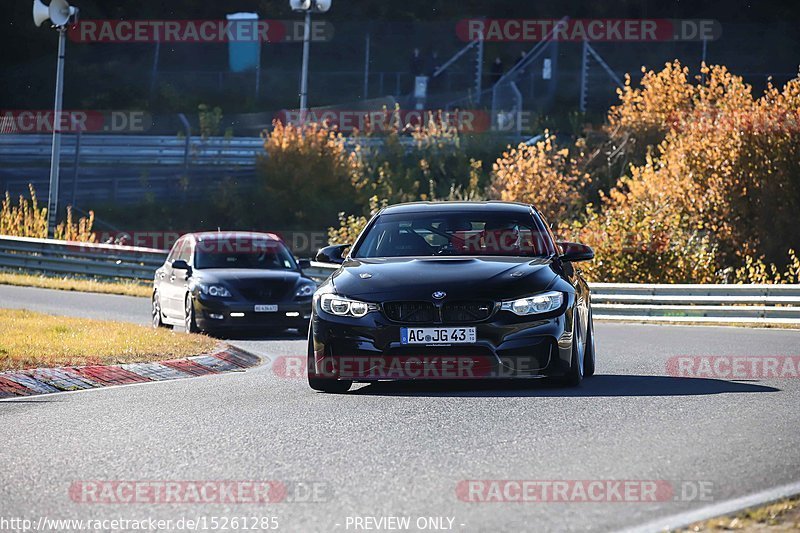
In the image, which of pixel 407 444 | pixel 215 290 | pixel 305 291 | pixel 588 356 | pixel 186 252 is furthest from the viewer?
pixel 186 252

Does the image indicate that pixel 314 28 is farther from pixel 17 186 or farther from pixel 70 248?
pixel 70 248

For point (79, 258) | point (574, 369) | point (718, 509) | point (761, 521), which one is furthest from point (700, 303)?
point (761, 521)

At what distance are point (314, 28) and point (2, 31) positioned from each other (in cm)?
1512

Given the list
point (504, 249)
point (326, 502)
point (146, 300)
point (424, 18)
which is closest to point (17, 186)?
point (146, 300)

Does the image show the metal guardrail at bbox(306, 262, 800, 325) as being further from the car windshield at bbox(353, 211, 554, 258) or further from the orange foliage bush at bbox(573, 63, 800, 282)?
the car windshield at bbox(353, 211, 554, 258)

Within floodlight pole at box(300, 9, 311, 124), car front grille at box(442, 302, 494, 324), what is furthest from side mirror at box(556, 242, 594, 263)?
floodlight pole at box(300, 9, 311, 124)

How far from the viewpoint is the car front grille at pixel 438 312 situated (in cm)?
1153

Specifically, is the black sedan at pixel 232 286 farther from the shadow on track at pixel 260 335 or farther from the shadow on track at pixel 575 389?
the shadow on track at pixel 575 389

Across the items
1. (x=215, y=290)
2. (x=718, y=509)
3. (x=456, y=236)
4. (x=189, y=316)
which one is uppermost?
(x=456, y=236)

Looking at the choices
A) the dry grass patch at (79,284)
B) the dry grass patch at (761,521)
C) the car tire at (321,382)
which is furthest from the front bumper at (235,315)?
the dry grass patch at (761,521)

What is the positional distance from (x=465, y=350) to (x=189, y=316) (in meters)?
10.3

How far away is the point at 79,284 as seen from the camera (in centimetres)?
3378

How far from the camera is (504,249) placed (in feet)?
42.8

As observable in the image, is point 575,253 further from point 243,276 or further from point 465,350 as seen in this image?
point 243,276
